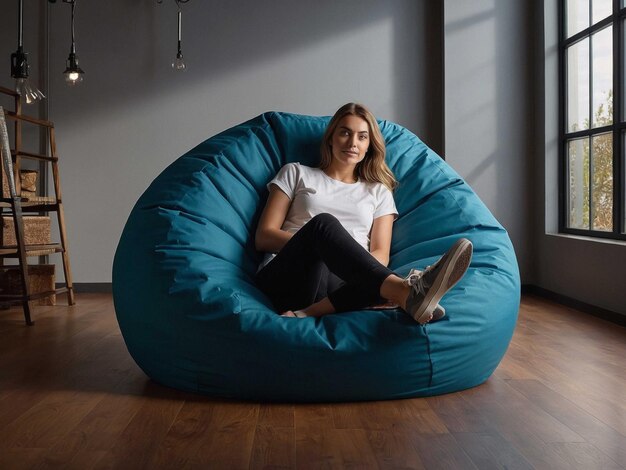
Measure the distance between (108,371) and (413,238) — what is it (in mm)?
1256

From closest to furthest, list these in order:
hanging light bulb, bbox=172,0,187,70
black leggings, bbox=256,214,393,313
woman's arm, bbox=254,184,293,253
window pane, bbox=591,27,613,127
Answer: black leggings, bbox=256,214,393,313
woman's arm, bbox=254,184,293,253
window pane, bbox=591,27,613,127
hanging light bulb, bbox=172,0,187,70

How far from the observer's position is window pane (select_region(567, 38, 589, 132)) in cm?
438

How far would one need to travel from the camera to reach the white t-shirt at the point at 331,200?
2.77 metres

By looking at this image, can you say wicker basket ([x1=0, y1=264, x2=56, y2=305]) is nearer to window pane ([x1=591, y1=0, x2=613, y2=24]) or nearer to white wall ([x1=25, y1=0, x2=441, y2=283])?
white wall ([x1=25, y1=0, x2=441, y2=283])

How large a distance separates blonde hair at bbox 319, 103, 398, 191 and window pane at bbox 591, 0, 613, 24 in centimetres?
199

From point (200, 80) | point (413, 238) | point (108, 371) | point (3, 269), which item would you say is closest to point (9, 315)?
point (3, 269)

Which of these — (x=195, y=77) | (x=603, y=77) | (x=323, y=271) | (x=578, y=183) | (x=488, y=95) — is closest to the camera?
(x=323, y=271)

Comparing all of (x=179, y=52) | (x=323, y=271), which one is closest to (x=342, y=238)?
(x=323, y=271)

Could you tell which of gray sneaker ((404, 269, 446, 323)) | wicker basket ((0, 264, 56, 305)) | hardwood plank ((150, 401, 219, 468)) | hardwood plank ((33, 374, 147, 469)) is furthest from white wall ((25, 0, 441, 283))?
hardwood plank ((150, 401, 219, 468))

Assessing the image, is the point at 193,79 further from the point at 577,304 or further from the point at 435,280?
the point at 435,280

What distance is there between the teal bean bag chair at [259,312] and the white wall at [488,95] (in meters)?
2.15

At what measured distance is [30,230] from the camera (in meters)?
4.38

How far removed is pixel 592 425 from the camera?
1.95m

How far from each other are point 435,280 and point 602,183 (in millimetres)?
2574
